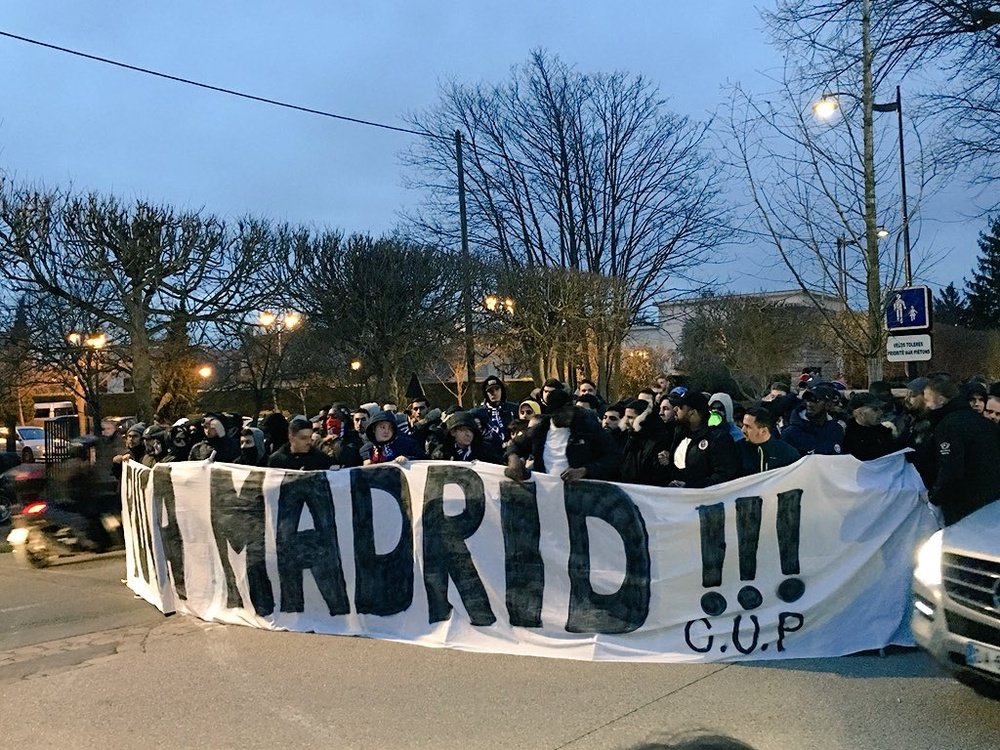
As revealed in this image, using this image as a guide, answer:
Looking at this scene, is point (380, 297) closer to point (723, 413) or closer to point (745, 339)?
point (723, 413)

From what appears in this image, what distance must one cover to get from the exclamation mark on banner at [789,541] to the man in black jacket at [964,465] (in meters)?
0.88

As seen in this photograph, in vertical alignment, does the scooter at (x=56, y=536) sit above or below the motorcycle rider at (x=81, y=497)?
below

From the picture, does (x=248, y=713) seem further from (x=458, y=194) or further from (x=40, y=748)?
(x=458, y=194)

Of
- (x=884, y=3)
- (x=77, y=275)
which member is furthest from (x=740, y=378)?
(x=884, y=3)

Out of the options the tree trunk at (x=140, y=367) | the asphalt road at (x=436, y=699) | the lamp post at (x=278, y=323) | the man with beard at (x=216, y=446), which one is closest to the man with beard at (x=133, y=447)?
the man with beard at (x=216, y=446)

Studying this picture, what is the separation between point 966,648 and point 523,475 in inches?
118

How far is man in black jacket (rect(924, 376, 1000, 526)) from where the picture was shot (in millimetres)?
6047

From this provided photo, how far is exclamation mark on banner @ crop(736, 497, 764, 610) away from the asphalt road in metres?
0.43

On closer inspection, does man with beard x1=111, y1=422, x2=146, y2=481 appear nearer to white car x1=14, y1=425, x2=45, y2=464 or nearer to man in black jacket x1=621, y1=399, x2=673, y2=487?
man in black jacket x1=621, y1=399, x2=673, y2=487

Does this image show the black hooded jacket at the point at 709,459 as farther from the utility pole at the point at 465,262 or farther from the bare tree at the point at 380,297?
Answer: the bare tree at the point at 380,297

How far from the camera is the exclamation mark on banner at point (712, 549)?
244 inches

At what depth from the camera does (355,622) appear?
709 cm

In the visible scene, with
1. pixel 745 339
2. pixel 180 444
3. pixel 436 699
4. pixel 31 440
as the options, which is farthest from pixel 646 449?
pixel 745 339

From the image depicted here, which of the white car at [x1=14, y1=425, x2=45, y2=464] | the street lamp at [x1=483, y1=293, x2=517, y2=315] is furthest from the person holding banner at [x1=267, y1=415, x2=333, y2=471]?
the white car at [x1=14, y1=425, x2=45, y2=464]
